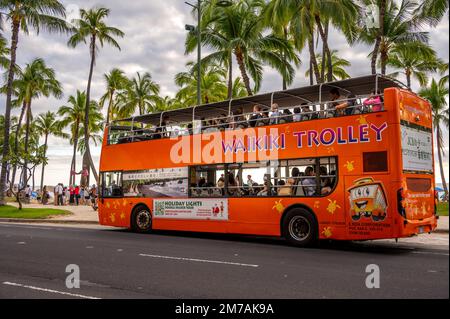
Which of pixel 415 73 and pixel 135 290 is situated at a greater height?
pixel 415 73

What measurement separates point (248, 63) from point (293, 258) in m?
21.5

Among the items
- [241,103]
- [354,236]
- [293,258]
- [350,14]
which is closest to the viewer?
[293,258]

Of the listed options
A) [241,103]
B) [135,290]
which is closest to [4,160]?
[241,103]

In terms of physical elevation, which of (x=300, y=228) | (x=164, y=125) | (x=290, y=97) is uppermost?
(x=290, y=97)

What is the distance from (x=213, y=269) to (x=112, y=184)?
9.96 metres

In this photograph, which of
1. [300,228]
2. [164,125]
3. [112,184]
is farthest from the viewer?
[112,184]

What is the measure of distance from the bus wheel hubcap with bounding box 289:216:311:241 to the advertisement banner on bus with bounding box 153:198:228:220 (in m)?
2.38

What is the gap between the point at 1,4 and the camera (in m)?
27.7

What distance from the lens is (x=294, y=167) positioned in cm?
1260

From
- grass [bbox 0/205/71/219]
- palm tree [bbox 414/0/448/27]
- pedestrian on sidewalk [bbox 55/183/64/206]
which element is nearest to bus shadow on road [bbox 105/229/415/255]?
grass [bbox 0/205/71/219]

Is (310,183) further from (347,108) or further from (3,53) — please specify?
(3,53)

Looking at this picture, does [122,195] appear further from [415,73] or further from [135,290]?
[415,73]

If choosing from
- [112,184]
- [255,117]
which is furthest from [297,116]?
[112,184]

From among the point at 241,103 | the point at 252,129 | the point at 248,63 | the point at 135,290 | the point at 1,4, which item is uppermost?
the point at 1,4
